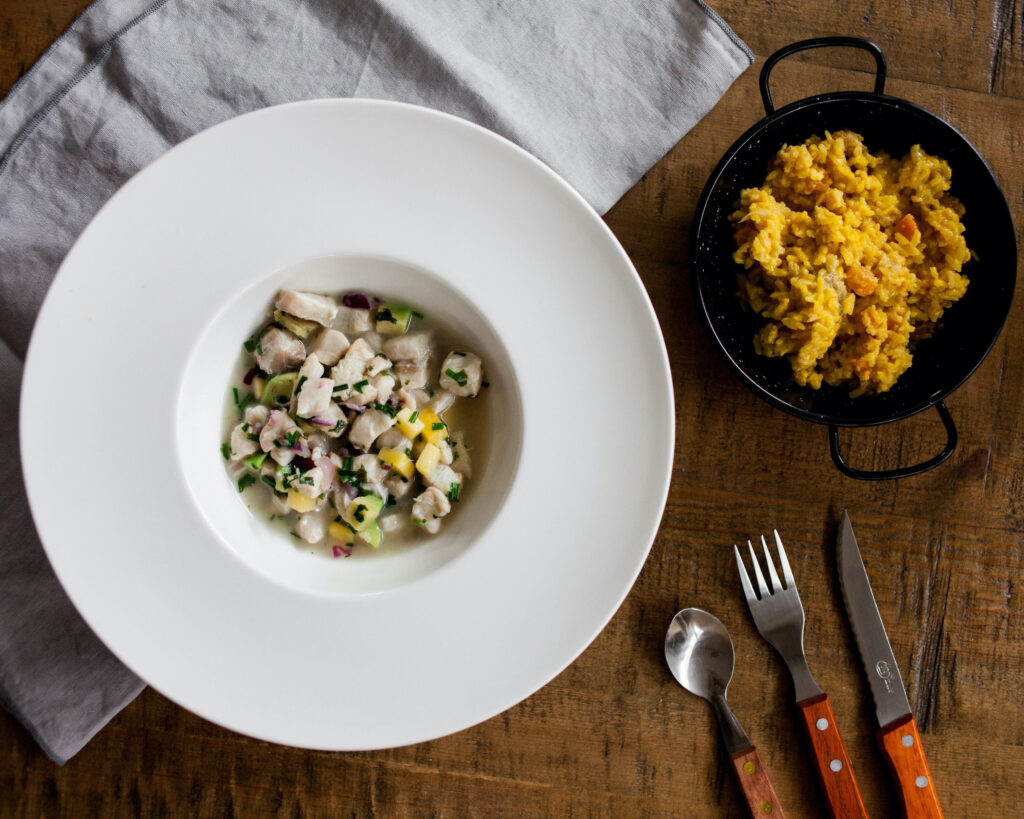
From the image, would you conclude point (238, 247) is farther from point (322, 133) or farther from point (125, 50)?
point (125, 50)

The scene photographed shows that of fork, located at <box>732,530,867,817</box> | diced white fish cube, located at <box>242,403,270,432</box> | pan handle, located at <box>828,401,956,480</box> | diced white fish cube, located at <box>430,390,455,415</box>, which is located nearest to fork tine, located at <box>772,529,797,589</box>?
fork, located at <box>732,530,867,817</box>

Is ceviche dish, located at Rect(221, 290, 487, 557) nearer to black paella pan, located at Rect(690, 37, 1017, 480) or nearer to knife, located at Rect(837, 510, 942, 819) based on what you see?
black paella pan, located at Rect(690, 37, 1017, 480)

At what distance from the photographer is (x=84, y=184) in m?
1.49

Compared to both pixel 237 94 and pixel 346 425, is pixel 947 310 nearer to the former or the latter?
pixel 346 425

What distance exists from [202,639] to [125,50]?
1.13 m

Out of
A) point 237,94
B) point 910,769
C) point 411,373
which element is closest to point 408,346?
point 411,373

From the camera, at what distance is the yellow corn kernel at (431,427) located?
144cm

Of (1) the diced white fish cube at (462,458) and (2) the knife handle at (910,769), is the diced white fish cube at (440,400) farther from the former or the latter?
(2) the knife handle at (910,769)

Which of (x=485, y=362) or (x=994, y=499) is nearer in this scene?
(x=485, y=362)

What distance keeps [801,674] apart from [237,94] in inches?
65.5

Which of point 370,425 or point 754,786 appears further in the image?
point 754,786

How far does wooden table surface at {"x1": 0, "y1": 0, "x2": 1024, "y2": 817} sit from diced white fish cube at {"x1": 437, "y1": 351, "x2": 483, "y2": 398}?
432 mm

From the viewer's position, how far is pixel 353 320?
141 centimetres

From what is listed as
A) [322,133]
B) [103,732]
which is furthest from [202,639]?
[322,133]
